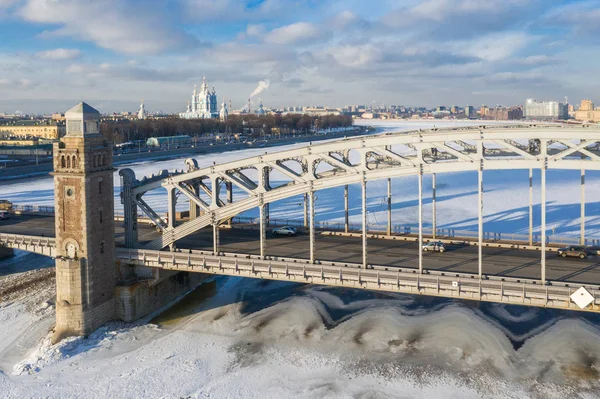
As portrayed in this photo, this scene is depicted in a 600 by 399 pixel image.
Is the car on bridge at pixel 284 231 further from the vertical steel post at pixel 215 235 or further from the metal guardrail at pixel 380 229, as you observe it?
the vertical steel post at pixel 215 235

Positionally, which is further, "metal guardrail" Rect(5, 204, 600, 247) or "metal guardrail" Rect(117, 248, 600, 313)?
"metal guardrail" Rect(5, 204, 600, 247)

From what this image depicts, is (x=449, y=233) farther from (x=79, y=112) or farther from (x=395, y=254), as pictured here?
(x=79, y=112)

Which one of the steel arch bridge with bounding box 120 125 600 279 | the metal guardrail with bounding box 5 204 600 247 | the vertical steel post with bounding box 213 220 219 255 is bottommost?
the metal guardrail with bounding box 5 204 600 247

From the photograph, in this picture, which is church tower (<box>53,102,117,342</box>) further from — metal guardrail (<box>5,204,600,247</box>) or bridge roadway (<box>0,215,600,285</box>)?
metal guardrail (<box>5,204,600,247</box>)

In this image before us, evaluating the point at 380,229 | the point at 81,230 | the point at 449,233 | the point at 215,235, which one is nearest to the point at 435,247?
the point at 449,233

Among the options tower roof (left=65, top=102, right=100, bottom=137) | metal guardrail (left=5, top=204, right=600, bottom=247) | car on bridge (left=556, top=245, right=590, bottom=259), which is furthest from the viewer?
metal guardrail (left=5, top=204, right=600, bottom=247)

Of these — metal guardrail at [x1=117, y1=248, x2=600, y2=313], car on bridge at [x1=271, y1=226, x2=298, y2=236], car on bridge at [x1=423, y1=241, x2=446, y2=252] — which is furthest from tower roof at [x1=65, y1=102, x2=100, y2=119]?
car on bridge at [x1=423, y1=241, x2=446, y2=252]

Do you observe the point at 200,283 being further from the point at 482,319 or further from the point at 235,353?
the point at 482,319
